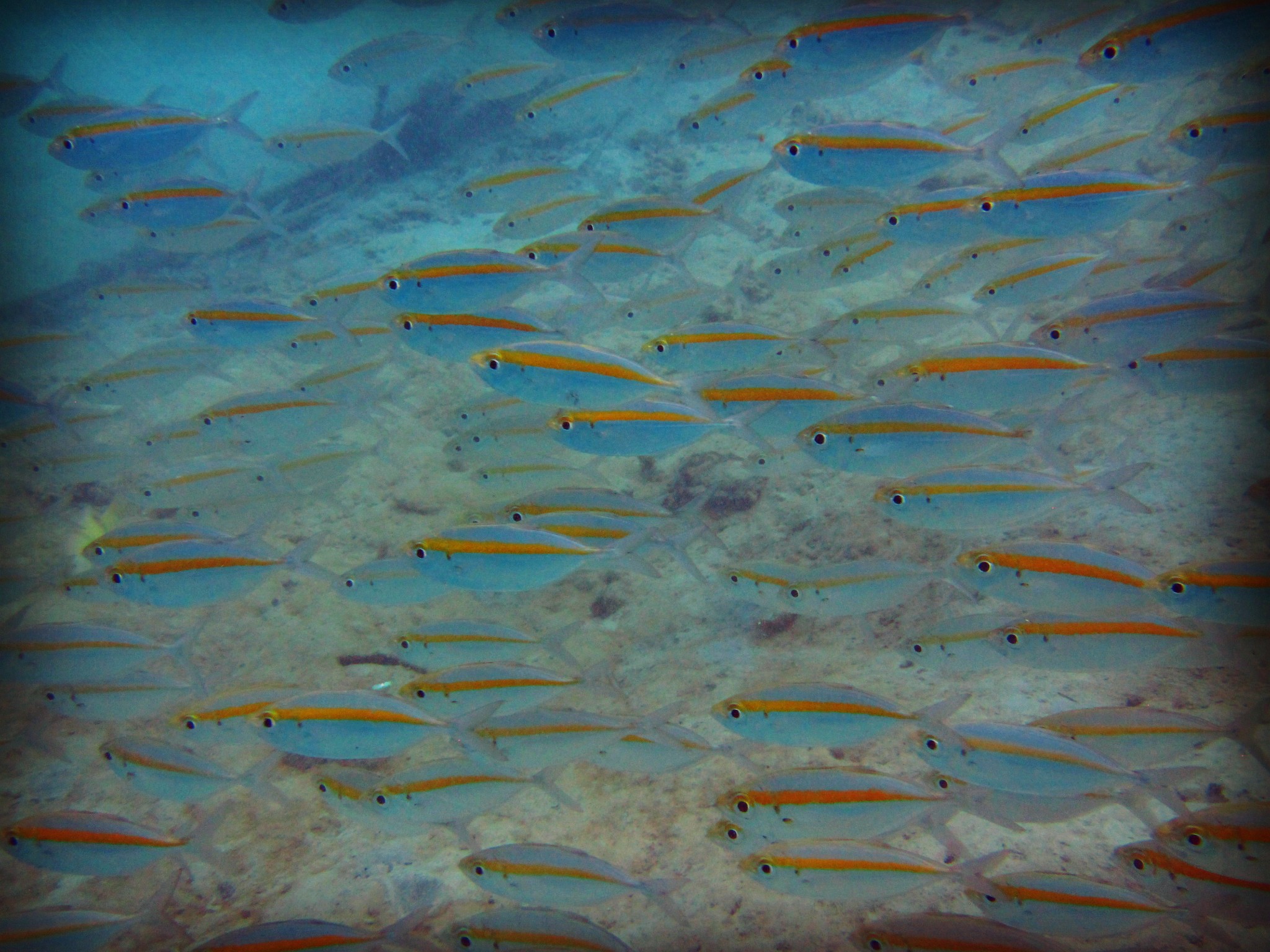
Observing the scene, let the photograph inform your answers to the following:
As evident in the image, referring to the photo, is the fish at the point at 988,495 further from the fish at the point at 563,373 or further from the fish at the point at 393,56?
the fish at the point at 393,56

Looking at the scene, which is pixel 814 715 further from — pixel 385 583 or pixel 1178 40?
pixel 1178 40

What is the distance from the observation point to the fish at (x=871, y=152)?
3.12 m

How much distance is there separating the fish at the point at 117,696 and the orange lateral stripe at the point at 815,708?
8.37 feet

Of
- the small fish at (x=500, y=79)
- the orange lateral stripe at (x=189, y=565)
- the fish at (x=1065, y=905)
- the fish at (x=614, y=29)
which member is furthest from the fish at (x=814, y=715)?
the small fish at (x=500, y=79)

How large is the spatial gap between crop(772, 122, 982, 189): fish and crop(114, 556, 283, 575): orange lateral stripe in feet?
11.0

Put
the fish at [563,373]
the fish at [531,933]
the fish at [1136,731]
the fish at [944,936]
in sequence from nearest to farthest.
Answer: the fish at [944,936] → the fish at [531,933] → the fish at [1136,731] → the fish at [563,373]

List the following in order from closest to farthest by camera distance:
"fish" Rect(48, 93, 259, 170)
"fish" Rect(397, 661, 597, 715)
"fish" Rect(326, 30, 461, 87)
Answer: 1. "fish" Rect(397, 661, 597, 715)
2. "fish" Rect(48, 93, 259, 170)
3. "fish" Rect(326, 30, 461, 87)

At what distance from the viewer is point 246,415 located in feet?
12.6

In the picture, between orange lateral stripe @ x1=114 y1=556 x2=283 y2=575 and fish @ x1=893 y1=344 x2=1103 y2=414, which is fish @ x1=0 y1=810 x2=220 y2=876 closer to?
orange lateral stripe @ x1=114 y1=556 x2=283 y2=575

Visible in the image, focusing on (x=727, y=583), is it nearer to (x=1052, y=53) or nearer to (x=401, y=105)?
(x=1052, y=53)

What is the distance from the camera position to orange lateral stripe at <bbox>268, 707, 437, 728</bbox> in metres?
2.35

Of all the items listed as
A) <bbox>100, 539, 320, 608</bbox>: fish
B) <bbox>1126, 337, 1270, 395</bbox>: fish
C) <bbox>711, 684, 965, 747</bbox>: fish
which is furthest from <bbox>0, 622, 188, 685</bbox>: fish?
<bbox>1126, 337, 1270, 395</bbox>: fish

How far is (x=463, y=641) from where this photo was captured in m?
2.83

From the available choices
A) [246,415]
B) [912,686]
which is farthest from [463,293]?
[912,686]
